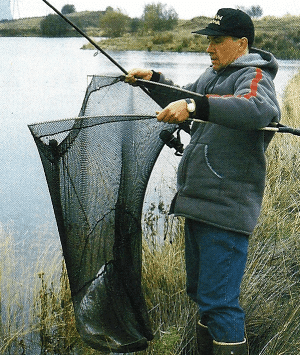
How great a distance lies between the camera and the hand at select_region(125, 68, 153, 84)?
7.71 ft

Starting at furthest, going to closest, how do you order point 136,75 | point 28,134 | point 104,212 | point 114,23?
point 114,23, point 28,134, point 136,75, point 104,212

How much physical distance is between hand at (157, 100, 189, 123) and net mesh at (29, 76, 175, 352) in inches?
11.3

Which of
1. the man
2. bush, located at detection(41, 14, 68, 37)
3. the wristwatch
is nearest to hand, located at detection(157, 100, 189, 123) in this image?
the wristwatch

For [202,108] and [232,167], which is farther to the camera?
[232,167]

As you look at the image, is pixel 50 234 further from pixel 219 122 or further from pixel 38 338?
pixel 219 122

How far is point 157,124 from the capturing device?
7.52 feet

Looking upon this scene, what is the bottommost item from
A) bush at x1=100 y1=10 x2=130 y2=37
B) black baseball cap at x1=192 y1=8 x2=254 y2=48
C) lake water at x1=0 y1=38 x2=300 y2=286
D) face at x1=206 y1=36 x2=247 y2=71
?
lake water at x1=0 y1=38 x2=300 y2=286

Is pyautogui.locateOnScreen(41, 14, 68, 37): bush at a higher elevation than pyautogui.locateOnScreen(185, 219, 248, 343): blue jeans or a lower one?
higher

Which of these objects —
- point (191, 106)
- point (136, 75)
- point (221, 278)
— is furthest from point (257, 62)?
point (221, 278)

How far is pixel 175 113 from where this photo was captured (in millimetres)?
1815

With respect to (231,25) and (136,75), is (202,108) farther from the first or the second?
(136,75)

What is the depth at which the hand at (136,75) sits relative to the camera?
235 centimetres

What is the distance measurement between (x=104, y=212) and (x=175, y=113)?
650 mm

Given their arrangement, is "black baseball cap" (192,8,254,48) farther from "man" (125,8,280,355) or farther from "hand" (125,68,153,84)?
"hand" (125,68,153,84)
